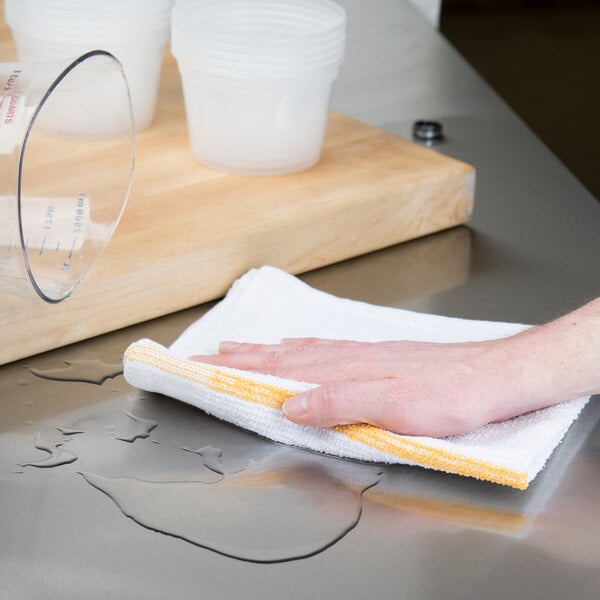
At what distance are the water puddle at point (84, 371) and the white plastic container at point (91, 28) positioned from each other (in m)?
0.41

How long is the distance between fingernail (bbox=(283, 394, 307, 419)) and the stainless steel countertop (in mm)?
31

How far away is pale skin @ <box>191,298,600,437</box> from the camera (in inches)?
32.5

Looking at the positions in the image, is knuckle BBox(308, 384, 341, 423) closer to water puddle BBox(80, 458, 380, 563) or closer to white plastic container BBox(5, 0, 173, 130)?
water puddle BBox(80, 458, 380, 563)

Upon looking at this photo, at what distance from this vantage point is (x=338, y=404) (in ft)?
2.70

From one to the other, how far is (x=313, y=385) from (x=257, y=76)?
41cm

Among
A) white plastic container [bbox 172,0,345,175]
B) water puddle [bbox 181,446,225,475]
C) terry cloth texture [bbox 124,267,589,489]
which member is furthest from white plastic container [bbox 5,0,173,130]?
water puddle [bbox 181,446,225,475]

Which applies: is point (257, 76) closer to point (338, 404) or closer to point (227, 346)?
point (227, 346)

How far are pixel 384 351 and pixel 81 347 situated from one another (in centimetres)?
28

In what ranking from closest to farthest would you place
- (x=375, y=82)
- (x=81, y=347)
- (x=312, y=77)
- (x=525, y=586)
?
(x=525, y=586), (x=81, y=347), (x=312, y=77), (x=375, y=82)

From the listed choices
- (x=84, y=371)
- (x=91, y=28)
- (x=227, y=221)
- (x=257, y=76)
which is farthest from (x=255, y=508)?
(x=91, y=28)

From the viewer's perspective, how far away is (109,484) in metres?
0.81

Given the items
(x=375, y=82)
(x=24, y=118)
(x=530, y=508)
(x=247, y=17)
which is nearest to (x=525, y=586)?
(x=530, y=508)

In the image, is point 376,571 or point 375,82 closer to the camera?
point 376,571

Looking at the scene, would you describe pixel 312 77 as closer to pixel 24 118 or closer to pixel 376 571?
pixel 24 118
